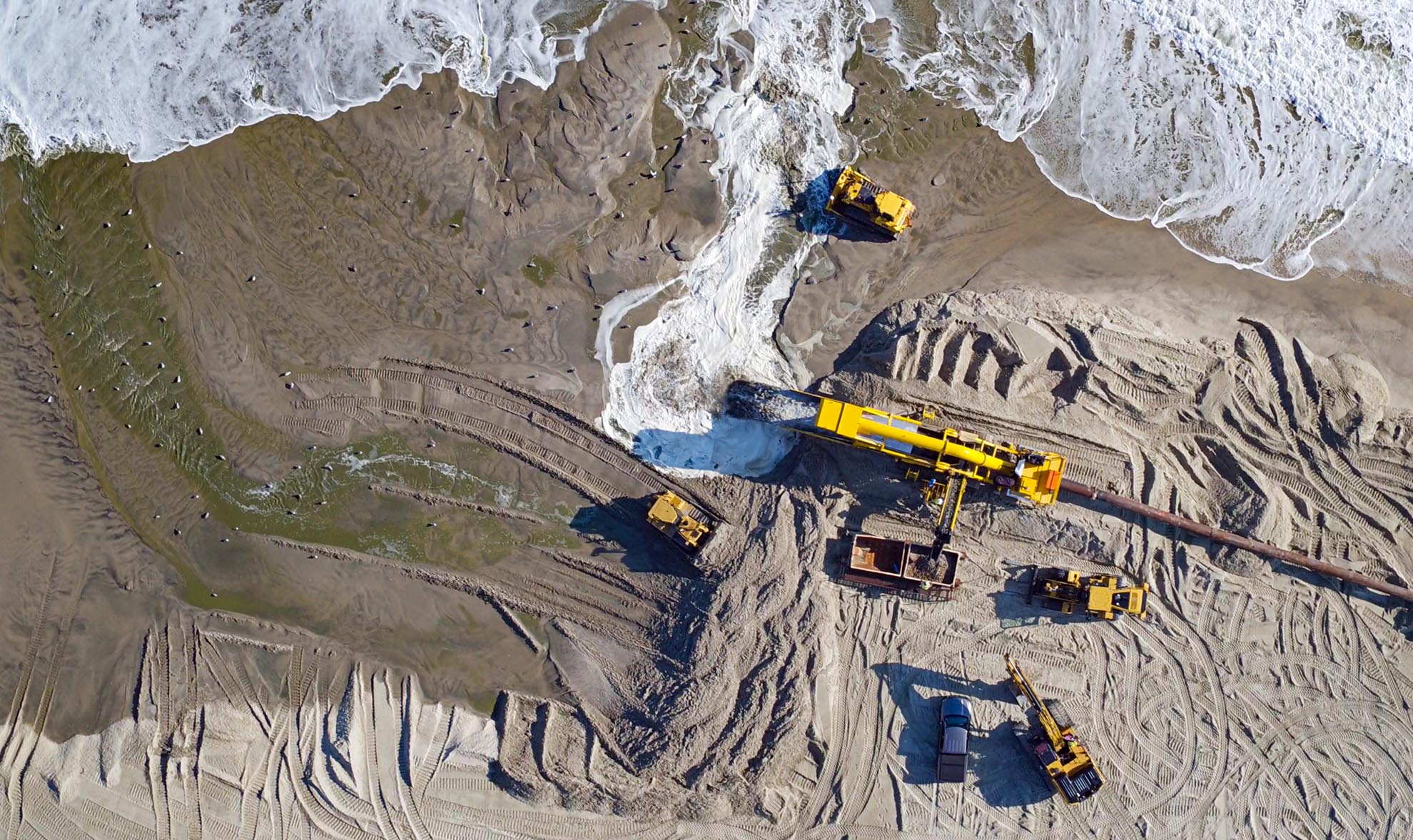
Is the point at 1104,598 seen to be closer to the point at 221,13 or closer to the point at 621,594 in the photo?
the point at 621,594

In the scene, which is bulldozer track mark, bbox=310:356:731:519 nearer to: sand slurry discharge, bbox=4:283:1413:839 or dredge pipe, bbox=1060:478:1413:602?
sand slurry discharge, bbox=4:283:1413:839

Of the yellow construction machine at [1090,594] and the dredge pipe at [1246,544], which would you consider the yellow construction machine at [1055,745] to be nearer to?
the yellow construction machine at [1090,594]

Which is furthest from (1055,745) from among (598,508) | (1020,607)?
(598,508)

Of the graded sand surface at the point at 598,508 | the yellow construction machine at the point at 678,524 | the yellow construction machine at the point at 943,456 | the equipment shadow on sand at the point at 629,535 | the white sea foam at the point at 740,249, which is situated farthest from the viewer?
the white sea foam at the point at 740,249

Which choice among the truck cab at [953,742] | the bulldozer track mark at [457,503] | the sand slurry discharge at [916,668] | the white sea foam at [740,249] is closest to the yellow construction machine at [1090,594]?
the sand slurry discharge at [916,668]

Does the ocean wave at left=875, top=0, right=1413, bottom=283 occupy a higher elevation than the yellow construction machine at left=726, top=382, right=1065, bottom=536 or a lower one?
higher

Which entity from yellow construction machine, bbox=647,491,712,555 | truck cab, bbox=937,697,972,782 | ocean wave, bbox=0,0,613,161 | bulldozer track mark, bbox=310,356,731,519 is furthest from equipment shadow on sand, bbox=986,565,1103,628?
ocean wave, bbox=0,0,613,161

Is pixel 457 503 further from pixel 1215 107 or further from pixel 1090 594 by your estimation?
pixel 1215 107
